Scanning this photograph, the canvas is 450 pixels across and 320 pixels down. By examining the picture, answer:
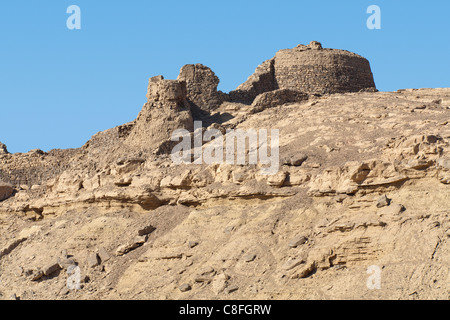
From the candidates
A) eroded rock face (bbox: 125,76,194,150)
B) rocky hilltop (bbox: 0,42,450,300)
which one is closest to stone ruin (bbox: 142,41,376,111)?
rocky hilltop (bbox: 0,42,450,300)

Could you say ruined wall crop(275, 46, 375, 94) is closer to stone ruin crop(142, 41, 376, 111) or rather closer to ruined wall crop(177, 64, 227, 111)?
stone ruin crop(142, 41, 376, 111)

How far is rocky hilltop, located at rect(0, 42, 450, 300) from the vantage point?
46.9 feet

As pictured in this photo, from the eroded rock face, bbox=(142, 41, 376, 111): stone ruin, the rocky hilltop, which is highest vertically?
bbox=(142, 41, 376, 111): stone ruin

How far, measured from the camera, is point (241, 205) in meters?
17.6

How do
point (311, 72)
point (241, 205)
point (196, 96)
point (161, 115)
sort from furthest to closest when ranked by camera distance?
point (311, 72), point (196, 96), point (161, 115), point (241, 205)

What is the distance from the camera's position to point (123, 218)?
19547 millimetres

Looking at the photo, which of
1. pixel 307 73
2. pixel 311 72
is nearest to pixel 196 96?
pixel 307 73

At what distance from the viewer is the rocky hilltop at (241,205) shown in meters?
14.3

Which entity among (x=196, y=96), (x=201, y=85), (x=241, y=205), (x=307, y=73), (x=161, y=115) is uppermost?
(x=307, y=73)

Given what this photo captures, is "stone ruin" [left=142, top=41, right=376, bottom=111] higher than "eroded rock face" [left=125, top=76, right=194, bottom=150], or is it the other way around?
"stone ruin" [left=142, top=41, right=376, bottom=111]

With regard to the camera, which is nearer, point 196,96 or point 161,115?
point 161,115

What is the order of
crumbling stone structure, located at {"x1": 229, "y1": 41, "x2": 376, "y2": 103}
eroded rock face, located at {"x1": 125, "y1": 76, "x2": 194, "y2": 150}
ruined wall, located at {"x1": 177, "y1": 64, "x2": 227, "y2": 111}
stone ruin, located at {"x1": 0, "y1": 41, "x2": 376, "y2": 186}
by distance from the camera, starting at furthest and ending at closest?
crumbling stone structure, located at {"x1": 229, "y1": 41, "x2": 376, "y2": 103}, ruined wall, located at {"x1": 177, "y1": 64, "x2": 227, "y2": 111}, stone ruin, located at {"x1": 0, "y1": 41, "x2": 376, "y2": 186}, eroded rock face, located at {"x1": 125, "y1": 76, "x2": 194, "y2": 150}

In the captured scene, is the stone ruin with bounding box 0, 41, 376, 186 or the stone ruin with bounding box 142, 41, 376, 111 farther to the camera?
the stone ruin with bounding box 142, 41, 376, 111

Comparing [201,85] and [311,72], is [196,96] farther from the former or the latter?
[311,72]
